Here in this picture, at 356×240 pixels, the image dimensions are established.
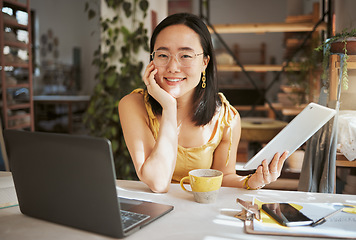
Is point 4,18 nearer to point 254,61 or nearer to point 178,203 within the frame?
point 178,203

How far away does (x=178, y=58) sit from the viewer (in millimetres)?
1345

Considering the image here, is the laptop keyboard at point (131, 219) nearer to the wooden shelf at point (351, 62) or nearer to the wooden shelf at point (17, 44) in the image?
the wooden shelf at point (351, 62)

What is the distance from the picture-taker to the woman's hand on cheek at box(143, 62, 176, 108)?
1.29 meters

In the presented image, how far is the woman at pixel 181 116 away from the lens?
47.3 inches

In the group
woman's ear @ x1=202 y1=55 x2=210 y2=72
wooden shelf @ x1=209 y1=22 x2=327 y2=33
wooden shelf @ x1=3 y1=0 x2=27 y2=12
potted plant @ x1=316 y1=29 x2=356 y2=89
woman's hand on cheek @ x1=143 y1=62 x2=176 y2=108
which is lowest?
woman's hand on cheek @ x1=143 y1=62 x2=176 y2=108

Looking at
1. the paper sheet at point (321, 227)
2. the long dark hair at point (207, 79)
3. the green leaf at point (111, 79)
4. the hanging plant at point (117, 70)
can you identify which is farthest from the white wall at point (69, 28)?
the paper sheet at point (321, 227)

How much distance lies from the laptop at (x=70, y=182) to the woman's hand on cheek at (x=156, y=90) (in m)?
0.51

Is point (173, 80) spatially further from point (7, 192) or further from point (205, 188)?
point (7, 192)

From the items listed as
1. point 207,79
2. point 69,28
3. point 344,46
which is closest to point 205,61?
point 207,79

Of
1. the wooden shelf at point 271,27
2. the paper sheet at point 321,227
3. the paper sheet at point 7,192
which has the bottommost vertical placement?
the paper sheet at point 321,227

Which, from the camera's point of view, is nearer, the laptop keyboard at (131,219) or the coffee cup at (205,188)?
the laptop keyboard at (131,219)

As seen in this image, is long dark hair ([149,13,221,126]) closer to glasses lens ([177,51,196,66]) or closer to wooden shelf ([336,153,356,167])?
glasses lens ([177,51,196,66])

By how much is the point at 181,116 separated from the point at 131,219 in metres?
0.76

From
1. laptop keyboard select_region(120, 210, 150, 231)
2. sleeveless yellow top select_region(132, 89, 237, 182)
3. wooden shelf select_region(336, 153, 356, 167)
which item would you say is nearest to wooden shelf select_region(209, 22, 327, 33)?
wooden shelf select_region(336, 153, 356, 167)
